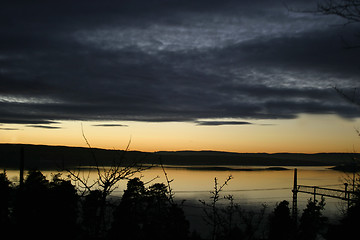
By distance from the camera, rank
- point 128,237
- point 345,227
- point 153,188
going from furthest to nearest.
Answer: point 345,227 < point 153,188 < point 128,237

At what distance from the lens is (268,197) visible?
134m

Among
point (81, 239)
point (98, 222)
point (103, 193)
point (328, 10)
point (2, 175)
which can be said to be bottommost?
point (2, 175)

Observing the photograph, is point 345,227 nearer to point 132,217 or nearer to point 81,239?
point 132,217

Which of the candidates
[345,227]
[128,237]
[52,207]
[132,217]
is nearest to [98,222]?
[128,237]

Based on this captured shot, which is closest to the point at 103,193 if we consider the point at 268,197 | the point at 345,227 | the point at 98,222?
the point at 98,222

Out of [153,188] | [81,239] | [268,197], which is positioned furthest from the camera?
[268,197]

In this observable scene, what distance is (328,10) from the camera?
4680 millimetres

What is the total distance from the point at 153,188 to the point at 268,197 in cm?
13338

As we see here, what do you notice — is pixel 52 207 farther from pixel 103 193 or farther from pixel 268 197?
pixel 268 197

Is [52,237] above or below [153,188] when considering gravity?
below

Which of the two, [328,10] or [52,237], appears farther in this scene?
[52,237]

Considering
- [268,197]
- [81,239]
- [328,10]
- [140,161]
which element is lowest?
[268,197]

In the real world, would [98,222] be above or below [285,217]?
above

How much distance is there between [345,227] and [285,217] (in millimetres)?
29458
